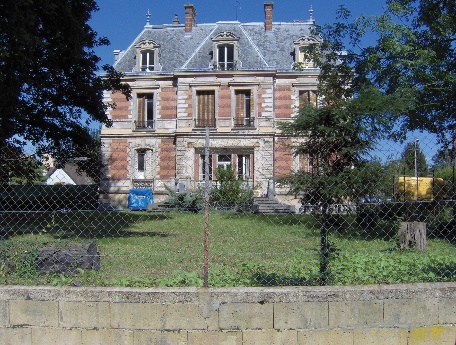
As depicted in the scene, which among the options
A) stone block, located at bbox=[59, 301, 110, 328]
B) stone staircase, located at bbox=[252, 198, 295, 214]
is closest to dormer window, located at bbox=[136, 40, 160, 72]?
stone staircase, located at bbox=[252, 198, 295, 214]

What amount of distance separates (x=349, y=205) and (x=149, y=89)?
26.9 metres

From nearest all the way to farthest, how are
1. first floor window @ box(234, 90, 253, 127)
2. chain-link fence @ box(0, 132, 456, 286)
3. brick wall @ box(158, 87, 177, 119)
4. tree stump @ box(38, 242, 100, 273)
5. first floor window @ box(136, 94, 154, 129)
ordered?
1. chain-link fence @ box(0, 132, 456, 286)
2. tree stump @ box(38, 242, 100, 273)
3. first floor window @ box(234, 90, 253, 127)
4. brick wall @ box(158, 87, 177, 119)
5. first floor window @ box(136, 94, 154, 129)

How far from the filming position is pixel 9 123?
13617 millimetres

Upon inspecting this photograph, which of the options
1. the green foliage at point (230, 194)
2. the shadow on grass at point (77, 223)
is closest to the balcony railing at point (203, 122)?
the shadow on grass at point (77, 223)

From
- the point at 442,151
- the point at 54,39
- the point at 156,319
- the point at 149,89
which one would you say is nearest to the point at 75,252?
the point at 156,319

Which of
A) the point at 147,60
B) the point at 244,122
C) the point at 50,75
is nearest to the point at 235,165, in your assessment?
the point at 50,75

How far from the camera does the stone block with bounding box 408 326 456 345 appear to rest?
4.82m

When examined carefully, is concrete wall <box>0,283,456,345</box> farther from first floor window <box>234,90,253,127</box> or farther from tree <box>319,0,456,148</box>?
first floor window <box>234,90,253,127</box>

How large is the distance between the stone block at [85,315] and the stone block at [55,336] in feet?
0.23

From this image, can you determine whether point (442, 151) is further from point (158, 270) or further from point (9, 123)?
point (9, 123)

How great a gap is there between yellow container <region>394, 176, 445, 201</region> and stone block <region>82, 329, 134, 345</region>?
3.68 meters

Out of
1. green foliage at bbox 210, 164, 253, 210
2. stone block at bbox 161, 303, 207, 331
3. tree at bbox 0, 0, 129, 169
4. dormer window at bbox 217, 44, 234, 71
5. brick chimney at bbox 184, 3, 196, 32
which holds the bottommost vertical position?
stone block at bbox 161, 303, 207, 331

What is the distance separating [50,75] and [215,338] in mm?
12475

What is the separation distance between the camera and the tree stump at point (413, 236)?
32.1ft
